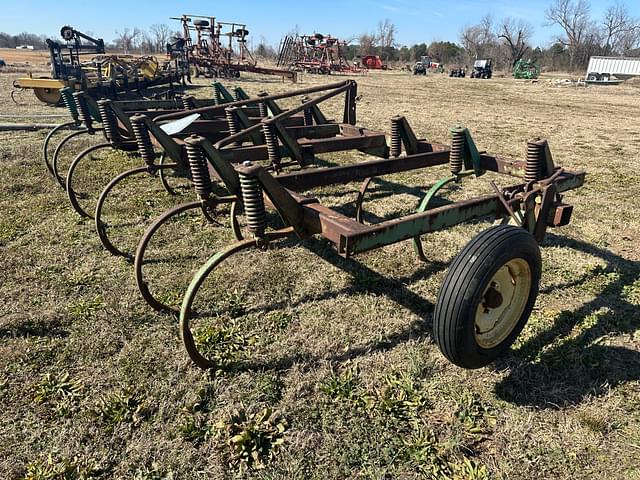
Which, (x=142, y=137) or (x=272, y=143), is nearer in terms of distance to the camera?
(x=142, y=137)

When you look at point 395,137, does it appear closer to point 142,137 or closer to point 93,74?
point 142,137

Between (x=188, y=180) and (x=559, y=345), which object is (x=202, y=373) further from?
(x=188, y=180)

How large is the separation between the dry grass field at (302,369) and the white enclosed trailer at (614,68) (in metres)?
37.0

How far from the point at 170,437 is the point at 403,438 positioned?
1.15m

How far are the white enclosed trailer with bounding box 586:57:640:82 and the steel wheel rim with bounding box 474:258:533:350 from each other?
3822 centimetres

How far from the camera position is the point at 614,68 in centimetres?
3631

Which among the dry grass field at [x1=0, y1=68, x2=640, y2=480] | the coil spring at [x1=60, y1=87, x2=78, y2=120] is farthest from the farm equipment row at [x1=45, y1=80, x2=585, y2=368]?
the coil spring at [x1=60, y1=87, x2=78, y2=120]

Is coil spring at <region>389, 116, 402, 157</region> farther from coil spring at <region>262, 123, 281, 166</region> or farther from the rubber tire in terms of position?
the rubber tire

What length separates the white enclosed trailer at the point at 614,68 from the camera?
34344 millimetres

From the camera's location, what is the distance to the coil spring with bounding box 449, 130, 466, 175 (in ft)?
12.4

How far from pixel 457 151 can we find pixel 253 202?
7.23 feet

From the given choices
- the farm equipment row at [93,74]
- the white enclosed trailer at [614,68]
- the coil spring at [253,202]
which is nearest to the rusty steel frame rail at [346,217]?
the coil spring at [253,202]

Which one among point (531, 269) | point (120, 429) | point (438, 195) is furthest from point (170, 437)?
point (438, 195)

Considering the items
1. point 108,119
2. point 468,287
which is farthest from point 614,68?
point 468,287
